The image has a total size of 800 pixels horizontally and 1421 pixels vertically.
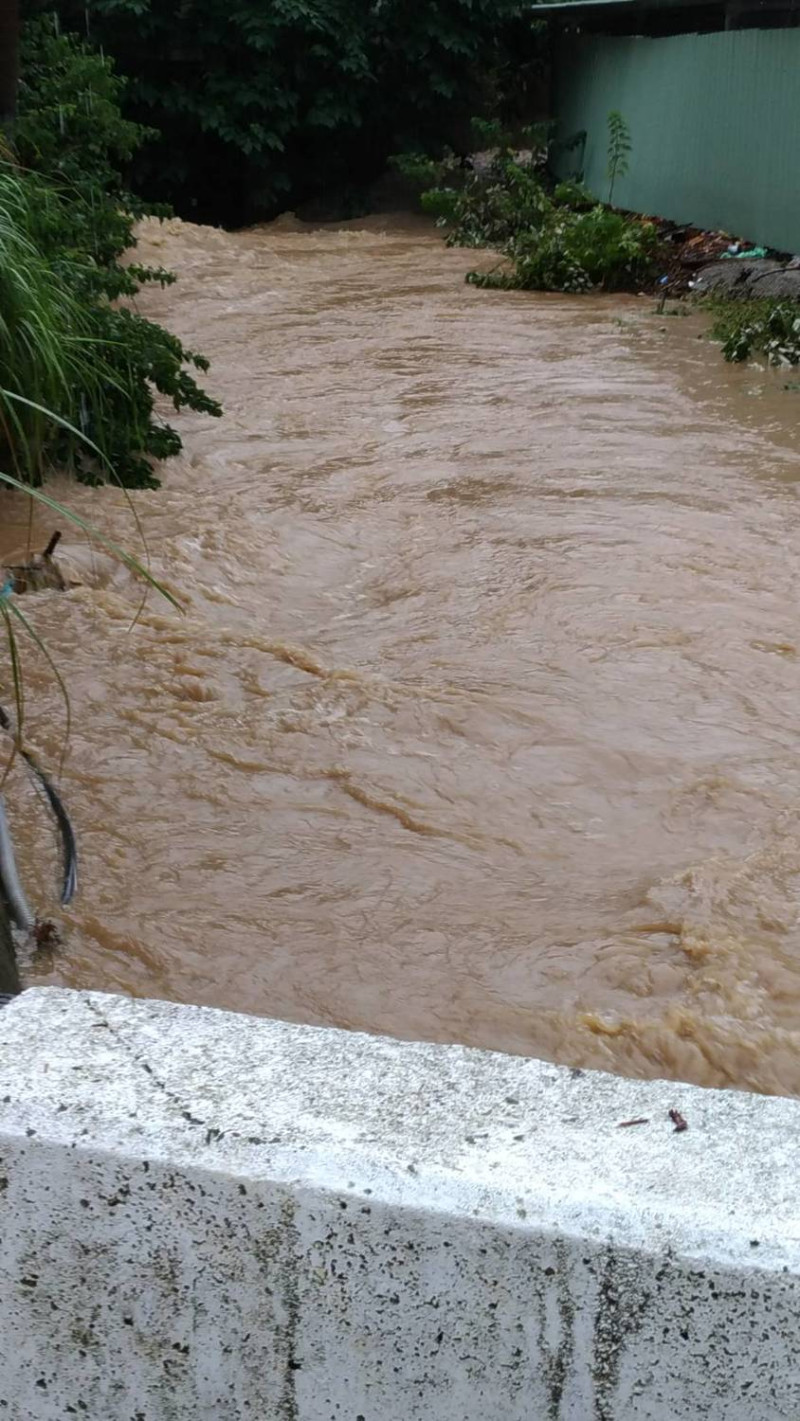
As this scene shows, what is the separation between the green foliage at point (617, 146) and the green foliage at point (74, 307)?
5.16 metres

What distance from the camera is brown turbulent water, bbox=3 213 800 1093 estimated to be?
9.91 feet

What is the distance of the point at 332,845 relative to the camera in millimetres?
3525

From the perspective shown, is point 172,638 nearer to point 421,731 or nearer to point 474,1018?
point 421,731

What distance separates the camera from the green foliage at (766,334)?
872 centimetres

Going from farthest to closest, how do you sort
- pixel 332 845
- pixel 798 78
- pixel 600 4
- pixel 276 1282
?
pixel 600 4 < pixel 798 78 < pixel 332 845 < pixel 276 1282

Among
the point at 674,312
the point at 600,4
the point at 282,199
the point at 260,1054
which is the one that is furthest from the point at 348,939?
the point at 282,199

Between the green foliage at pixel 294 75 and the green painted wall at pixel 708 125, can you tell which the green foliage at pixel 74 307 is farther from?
the green foliage at pixel 294 75

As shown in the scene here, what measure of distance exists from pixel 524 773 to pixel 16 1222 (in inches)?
104

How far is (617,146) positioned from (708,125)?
6.37 ft

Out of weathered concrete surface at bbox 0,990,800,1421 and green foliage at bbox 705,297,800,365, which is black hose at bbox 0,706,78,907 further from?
green foliage at bbox 705,297,800,365

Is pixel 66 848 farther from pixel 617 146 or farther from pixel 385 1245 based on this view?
pixel 617 146

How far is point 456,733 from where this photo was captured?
411 cm

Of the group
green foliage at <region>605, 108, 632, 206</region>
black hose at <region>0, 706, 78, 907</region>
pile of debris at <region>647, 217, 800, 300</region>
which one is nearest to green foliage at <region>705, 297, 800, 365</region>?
pile of debris at <region>647, 217, 800, 300</region>

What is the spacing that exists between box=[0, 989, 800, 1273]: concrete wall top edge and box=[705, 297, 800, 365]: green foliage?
795cm
